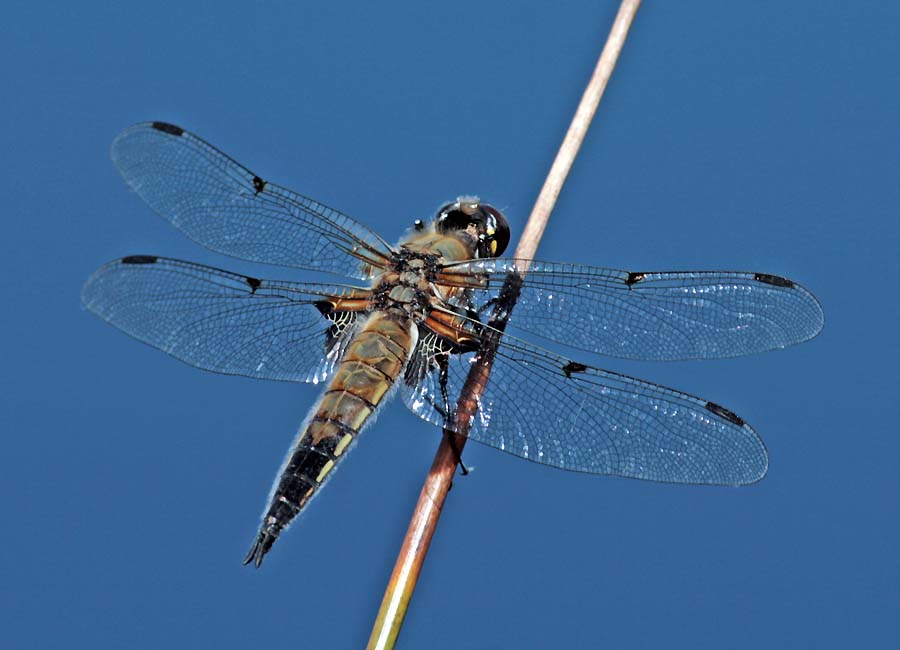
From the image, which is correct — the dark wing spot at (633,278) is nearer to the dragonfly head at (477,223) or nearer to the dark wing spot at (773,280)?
the dark wing spot at (773,280)

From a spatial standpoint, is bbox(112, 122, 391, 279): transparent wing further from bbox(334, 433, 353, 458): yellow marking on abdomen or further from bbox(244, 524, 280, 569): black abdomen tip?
bbox(244, 524, 280, 569): black abdomen tip

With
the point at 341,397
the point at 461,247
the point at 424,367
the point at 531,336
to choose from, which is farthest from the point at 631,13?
the point at 341,397

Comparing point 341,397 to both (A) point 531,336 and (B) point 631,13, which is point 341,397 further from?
(B) point 631,13

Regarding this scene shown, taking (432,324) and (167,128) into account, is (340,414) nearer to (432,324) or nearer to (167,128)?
(432,324)

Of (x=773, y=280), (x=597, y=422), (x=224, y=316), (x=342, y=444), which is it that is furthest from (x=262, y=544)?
(x=773, y=280)

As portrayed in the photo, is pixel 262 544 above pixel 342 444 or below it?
below

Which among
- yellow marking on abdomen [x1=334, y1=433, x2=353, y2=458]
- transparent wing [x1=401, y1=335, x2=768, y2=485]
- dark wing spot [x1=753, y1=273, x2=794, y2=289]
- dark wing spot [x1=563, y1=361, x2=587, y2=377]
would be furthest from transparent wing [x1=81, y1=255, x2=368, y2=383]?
dark wing spot [x1=753, y1=273, x2=794, y2=289]
